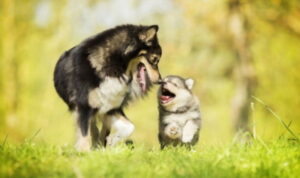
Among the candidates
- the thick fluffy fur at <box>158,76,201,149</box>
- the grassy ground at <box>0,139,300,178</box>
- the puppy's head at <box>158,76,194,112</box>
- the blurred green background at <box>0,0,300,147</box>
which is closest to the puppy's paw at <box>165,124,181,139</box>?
the thick fluffy fur at <box>158,76,201,149</box>

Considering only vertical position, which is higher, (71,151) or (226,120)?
(71,151)

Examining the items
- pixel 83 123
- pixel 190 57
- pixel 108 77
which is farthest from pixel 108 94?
pixel 190 57

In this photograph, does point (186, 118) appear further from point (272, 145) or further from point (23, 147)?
point (23, 147)

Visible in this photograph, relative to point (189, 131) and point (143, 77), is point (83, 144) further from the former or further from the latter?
point (189, 131)

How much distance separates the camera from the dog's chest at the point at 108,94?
282 inches

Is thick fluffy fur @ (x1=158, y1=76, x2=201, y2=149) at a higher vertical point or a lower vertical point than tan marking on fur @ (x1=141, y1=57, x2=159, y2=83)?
lower

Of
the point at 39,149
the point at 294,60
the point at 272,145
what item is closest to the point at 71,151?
the point at 39,149

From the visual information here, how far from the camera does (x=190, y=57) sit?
935 inches

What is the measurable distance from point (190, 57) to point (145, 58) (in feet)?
53.0

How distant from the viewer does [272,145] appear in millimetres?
6359

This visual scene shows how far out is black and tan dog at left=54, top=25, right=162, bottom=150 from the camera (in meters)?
7.16

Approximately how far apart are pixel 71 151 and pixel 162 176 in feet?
3.57

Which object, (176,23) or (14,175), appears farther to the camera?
(176,23)

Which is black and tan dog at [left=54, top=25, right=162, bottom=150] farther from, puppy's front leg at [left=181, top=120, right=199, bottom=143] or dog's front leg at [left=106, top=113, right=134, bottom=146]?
puppy's front leg at [left=181, top=120, right=199, bottom=143]
